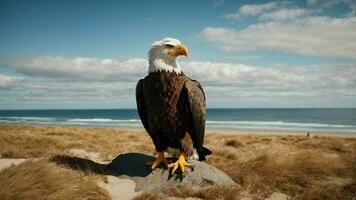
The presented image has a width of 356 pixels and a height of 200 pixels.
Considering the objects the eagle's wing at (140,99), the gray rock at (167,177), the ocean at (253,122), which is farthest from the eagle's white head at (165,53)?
the ocean at (253,122)

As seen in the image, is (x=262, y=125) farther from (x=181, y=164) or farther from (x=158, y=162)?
(x=181, y=164)

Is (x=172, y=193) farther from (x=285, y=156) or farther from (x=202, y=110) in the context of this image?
(x=285, y=156)

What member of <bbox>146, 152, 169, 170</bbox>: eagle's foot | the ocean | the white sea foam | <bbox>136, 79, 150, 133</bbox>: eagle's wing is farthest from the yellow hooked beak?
the white sea foam

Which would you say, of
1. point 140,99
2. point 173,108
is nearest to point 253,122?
point 140,99

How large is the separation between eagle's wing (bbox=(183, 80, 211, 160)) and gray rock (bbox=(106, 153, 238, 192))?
53 centimetres

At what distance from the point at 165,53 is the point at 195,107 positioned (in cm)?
110

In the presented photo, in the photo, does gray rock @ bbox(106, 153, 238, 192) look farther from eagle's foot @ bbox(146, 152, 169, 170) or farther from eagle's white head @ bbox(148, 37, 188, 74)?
eagle's white head @ bbox(148, 37, 188, 74)

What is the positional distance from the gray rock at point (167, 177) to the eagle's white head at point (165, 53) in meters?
1.97

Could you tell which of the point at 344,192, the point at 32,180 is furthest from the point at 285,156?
the point at 32,180

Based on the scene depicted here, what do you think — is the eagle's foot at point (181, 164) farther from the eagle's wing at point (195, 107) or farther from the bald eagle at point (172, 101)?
the eagle's wing at point (195, 107)

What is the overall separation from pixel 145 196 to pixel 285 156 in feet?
12.2

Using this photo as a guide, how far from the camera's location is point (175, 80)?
532 cm

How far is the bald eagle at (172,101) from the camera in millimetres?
5289

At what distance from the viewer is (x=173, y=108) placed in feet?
17.6
